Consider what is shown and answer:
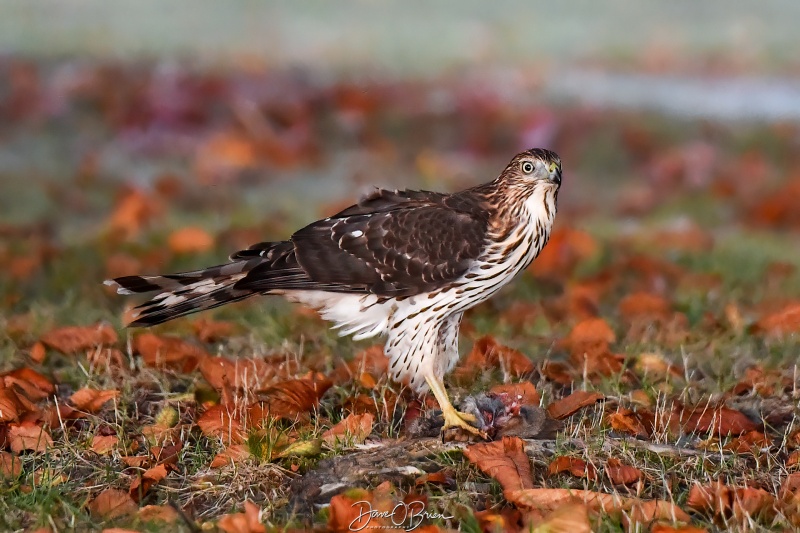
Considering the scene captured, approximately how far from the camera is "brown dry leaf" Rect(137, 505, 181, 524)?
377cm

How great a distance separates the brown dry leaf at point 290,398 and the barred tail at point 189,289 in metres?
0.55

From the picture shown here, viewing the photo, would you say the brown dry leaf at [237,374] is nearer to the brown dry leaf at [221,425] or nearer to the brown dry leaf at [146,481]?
the brown dry leaf at [221,425]

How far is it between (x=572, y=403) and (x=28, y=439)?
2.10m

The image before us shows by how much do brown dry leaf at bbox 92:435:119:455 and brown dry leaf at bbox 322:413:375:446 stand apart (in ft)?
2.58

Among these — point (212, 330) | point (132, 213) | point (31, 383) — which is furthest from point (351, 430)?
point (132, 213)

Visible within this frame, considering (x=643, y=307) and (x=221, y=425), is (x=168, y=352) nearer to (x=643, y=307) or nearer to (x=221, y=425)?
(x=221, y=425)

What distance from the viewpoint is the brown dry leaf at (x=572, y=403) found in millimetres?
4609

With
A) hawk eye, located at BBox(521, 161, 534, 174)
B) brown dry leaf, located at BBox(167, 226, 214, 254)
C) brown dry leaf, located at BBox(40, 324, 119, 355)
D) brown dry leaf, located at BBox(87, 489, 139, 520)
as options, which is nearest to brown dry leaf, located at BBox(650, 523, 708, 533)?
brown dry leaf, located at BBox(87, 489, 139, 520)

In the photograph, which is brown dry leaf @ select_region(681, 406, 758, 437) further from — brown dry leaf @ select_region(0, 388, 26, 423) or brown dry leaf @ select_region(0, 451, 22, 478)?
brown dry leaf @ select_region(0, 388, 26, 423)

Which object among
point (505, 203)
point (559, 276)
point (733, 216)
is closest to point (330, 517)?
point (505, 203)

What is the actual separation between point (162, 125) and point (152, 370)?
7.60m

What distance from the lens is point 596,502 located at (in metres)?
3.76

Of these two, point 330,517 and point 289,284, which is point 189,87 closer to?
point 289,284

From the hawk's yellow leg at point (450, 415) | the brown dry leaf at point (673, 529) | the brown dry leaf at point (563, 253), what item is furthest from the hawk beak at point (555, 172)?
the brown dry leaf at point (563, 253)
